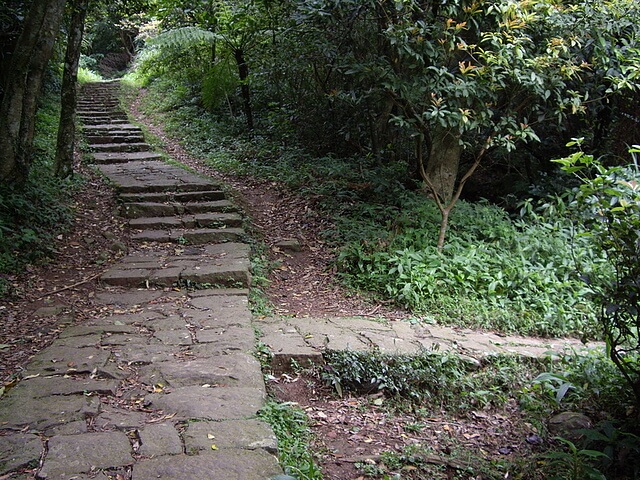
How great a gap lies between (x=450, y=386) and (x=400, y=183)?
3.89 m

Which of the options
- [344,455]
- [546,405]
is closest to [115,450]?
[344,455]

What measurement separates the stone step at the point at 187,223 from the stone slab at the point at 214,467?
13.6ft

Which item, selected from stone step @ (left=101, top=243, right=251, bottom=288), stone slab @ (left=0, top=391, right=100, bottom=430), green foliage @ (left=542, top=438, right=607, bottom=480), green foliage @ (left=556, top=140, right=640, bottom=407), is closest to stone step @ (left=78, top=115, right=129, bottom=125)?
stone step @ (left=101, top=243, right=251, bottom=288)

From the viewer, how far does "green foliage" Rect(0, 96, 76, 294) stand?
5016mm

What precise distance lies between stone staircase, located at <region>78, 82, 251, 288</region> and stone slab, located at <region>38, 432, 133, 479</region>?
247 centimetres

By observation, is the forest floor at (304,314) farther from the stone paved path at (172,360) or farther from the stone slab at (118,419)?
the stone slab at (118,419)

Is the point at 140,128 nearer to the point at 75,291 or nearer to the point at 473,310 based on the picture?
the point at 75,291

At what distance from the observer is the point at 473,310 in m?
4.91

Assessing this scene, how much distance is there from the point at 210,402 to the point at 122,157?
701 centimetres

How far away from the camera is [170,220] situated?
6512 millimetres

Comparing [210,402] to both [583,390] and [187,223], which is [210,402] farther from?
[187,223]

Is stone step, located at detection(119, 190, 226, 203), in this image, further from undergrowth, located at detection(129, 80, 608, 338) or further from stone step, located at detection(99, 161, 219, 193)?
undergrowth, located at detection(129, 80, 608, 338)

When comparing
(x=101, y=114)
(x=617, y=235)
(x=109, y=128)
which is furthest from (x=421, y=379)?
(x=101, y=114)

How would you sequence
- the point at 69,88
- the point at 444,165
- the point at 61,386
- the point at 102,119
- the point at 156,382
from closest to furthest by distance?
the point at 61,386 < the point at 156,382 < the point at 69,88 < the point at 444,165 < the point at 102,119
